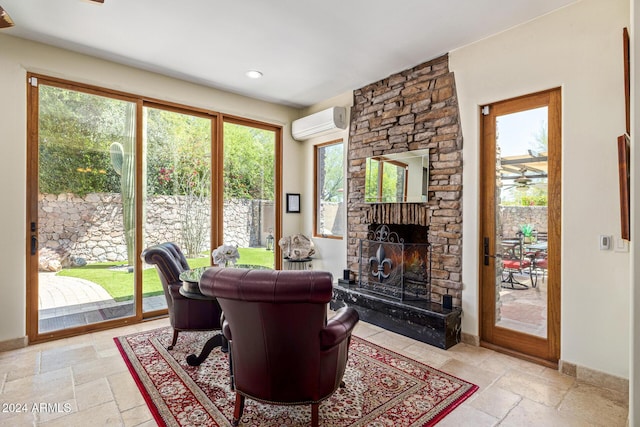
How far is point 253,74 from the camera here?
4.01 m

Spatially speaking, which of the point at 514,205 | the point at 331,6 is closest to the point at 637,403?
the point at 514,205

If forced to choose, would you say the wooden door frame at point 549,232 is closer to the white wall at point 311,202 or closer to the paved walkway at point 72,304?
the white wall at point 311,202

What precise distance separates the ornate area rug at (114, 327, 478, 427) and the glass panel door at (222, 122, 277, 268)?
77.4 inches

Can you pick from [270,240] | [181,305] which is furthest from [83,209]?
[270,240]

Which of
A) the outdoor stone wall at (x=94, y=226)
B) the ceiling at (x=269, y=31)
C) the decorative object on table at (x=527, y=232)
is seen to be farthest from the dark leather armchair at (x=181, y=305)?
the decorative object on table at (x=527, y=232)

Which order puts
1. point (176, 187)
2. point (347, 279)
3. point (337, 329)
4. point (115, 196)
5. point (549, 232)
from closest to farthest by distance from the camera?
point (337, 329)
point (549, 232)
point (115, 196)
point (176, 187)
point (347, 279)

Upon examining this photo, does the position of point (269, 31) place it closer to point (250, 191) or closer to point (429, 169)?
point (429, 169)

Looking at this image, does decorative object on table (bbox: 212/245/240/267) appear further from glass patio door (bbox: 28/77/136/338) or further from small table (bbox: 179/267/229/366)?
glass patio door (bbox: 28/77/136/338)

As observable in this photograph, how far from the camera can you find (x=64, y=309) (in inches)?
139

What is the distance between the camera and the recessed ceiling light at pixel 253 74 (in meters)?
3.94

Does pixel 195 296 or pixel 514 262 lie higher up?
pixel 514 262

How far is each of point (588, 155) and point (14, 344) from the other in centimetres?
543

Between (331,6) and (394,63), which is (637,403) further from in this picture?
(394,63)

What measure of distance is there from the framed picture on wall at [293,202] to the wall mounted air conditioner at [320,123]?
94 centimetres
